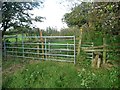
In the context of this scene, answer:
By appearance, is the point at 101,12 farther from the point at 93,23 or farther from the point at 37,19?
the point at 37,19

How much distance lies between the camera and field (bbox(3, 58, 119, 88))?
2033 mm

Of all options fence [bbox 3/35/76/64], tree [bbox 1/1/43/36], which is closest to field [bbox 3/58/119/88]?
fence [bbox 3/35/76/64]

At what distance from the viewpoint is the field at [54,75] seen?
203cm

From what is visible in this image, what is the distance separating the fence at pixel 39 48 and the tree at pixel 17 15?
0.43 feet

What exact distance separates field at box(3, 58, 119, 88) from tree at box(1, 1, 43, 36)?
1.28 ft

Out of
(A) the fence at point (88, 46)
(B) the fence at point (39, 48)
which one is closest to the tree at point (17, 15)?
(B) the fence at point (39, 48)

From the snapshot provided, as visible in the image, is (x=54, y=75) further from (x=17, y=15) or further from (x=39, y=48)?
(x=17, y=15)

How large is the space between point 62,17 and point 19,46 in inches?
22.5

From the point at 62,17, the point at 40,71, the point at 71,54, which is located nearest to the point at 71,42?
the point at 71,54

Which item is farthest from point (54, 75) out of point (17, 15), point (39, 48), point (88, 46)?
point (17, 15)

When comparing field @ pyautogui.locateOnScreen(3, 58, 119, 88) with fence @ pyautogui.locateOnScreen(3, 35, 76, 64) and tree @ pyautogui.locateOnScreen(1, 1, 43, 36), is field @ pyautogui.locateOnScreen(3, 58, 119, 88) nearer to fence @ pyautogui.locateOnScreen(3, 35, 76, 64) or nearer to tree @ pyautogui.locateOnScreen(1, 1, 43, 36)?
fence @ pyautogui.locateOnScreen(3, 35, 76, 64)

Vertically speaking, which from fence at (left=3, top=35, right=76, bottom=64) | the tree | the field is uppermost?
the tree

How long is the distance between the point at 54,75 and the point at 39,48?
328 mm

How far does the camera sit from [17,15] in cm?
208
